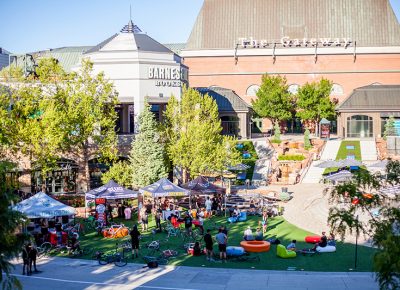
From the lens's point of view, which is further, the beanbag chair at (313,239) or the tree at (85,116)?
the tree at (85,116)

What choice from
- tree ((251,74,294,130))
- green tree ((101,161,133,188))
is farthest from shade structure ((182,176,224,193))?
tree ((251,74,294,130))

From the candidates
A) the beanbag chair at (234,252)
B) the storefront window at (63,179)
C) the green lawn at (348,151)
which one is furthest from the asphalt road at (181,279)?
the green lawn at (348,151)

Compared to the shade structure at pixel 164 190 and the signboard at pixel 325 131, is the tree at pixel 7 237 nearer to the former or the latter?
the shade structure at pixel 164 190

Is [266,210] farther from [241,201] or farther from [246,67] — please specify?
[246,67]

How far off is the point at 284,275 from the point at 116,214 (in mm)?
17380

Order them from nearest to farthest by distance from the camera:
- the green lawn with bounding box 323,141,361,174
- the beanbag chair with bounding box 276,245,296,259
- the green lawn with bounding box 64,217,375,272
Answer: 1. the green lawn with bounding box 64,217,375,272
2. the beanbag chair with bounding box 276,245,296,259
3. the green lawn with bounding box 323,141,361,174

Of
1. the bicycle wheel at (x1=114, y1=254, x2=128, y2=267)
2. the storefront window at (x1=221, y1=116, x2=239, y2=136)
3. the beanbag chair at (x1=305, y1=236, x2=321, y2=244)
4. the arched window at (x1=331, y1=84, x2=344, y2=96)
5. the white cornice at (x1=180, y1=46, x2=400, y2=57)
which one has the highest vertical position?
the white cornice at (x1=180, y1=46, x2=400, y2=57)

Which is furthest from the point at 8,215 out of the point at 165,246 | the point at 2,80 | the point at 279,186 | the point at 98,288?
the point at 279,186

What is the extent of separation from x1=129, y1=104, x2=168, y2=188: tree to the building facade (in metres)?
38.7

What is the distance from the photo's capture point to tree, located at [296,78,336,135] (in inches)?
2928

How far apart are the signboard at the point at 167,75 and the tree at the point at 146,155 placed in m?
4.61

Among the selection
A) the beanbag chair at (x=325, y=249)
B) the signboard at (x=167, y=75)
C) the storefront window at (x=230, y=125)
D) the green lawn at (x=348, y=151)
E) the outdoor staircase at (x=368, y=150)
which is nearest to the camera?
the beanbag chair at (x=325, y=249)

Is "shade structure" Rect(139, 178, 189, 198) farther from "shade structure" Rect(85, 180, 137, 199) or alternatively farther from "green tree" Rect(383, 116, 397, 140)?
"green tree" Rect(383, 116, 397, 140)

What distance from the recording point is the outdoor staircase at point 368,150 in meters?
60.3
